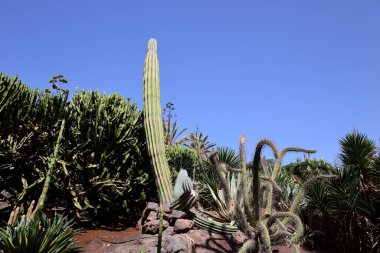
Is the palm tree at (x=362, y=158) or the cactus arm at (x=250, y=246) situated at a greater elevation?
the palm tree at (x=362, y=158)

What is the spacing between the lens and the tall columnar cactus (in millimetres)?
8227

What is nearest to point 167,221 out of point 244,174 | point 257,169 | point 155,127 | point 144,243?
point 144,243

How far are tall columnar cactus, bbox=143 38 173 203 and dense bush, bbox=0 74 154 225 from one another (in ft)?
1.69

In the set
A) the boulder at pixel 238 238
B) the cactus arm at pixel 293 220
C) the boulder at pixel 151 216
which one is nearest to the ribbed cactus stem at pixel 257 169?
the cactus arm at pixel 293 220

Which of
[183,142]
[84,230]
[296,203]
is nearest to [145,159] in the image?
[84,230]

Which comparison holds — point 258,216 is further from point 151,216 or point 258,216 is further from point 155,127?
point 155,127

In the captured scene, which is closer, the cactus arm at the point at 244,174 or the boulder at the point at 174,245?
the cactus arm at the point at 244,174

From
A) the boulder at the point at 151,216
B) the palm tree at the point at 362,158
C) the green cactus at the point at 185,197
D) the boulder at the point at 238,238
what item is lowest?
the boulder at the point at 238,238

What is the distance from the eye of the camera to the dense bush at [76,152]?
24.5ft

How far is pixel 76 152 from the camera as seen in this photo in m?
7.96

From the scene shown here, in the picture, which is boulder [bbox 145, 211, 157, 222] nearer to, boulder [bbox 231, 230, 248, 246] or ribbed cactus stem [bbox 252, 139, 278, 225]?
boulder [bbox 231, 230, 248, 246]

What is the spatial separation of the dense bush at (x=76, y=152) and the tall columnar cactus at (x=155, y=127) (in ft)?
1.69

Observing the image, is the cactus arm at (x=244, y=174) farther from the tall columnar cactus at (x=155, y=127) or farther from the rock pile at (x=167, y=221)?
the tall columnar cactus at (x=155, y=127)

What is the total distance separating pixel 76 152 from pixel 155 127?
1.93m
